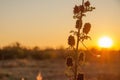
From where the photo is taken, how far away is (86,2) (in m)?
7.31

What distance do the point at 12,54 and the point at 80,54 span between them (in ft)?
150

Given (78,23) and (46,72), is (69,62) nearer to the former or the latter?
(78,23)

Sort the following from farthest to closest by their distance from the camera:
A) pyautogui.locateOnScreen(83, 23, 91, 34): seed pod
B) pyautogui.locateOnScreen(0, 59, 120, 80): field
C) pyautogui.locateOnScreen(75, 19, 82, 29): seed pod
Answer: pyautogui.locateOnScreen(0, 59, 120, 80): field → pyautogui.locateOnScreen(75, 19, 82, 29): seed pod → pyautogui.locateOnScreen(83, 23, 91, 34): seed pod

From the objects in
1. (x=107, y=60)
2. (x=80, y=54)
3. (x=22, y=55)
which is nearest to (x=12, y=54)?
(x=22, y=55)

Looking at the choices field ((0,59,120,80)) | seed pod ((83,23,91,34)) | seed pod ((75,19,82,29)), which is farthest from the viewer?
field ((0,59,120,80))

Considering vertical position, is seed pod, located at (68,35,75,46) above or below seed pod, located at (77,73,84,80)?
above

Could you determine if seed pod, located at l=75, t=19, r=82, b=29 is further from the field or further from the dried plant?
the field

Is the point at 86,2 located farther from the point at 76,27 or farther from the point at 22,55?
the point at 22,55

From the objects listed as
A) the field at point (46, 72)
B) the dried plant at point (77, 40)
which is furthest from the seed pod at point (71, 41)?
the field at point (46, 72)

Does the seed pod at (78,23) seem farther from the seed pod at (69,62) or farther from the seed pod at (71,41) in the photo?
the seed pod at (69,62)

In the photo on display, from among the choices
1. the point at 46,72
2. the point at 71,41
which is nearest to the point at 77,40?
the point at 71,41

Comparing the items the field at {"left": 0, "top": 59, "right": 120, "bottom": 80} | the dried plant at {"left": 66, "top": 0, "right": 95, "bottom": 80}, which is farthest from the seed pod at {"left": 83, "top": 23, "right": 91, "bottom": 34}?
the field at {"left": 0, "top": 59, "right": 120, "bottom": 80}

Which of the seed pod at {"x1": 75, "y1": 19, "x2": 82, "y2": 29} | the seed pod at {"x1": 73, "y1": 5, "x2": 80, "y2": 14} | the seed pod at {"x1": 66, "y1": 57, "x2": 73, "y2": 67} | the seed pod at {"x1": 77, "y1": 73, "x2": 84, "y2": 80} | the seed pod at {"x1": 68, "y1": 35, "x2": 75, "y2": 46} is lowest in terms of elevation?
the seed pod at {"x1": 77, "y1": 73, "x2": 84, "y2": 80}

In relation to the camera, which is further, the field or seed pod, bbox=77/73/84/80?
the field
